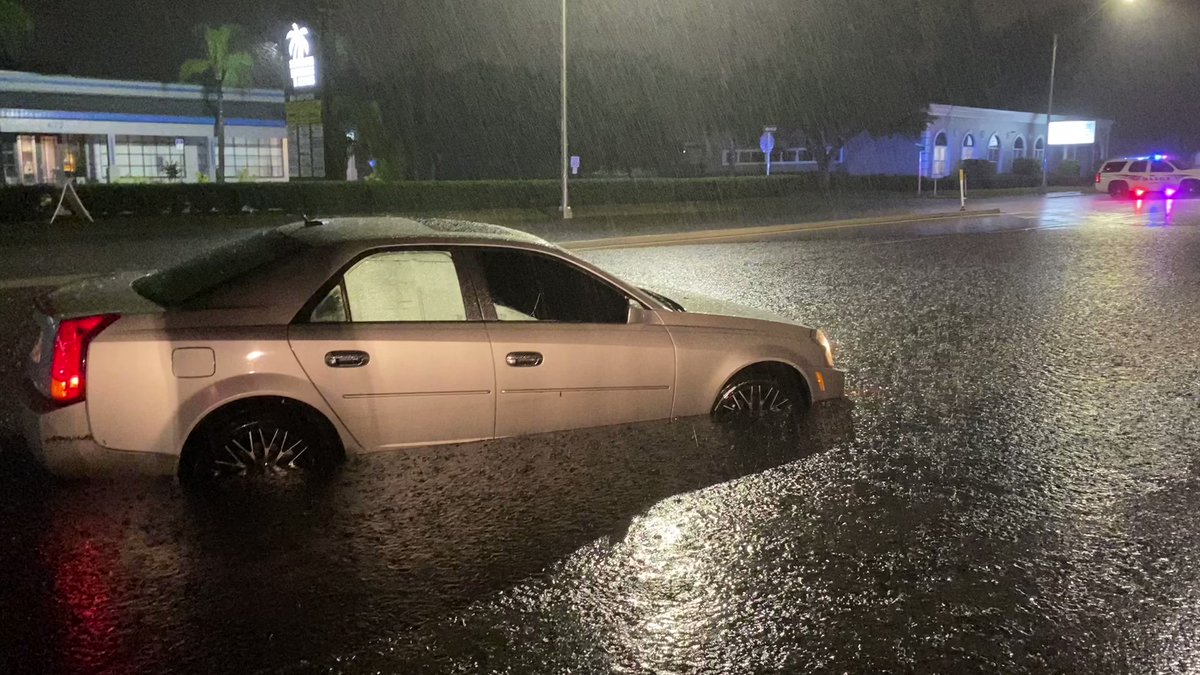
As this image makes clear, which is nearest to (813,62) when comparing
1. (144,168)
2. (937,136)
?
(937,136)

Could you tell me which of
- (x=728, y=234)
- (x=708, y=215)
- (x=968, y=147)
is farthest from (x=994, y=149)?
(x=728, y=234)

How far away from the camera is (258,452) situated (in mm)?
5578

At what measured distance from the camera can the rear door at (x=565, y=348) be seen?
6027 millimetres

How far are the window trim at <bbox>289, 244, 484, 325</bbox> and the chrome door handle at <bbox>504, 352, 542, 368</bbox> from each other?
283 millimetres

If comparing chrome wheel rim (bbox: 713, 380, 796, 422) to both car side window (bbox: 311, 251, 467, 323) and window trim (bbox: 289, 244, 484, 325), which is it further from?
car side window (bbox: 311, 251, 467, 323)

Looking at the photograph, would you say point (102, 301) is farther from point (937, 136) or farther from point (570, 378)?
point (937, 136)

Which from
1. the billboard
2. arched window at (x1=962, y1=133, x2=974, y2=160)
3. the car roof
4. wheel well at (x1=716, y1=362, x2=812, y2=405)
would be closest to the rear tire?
the car roof

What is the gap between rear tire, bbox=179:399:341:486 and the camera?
5465 mm

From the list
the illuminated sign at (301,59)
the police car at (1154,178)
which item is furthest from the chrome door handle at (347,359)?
the police car at (1154,178)

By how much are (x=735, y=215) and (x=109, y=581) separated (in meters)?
28.6

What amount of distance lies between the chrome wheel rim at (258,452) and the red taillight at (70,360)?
0.75 meters

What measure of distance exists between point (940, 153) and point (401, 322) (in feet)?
180

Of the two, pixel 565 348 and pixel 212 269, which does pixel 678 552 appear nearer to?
pixel 565 348

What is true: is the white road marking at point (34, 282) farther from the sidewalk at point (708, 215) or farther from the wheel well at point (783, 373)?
the wheel well at point (783, 373)
